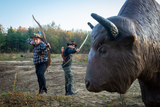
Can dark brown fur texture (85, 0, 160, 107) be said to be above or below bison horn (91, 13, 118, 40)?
below

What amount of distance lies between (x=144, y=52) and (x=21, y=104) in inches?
98.3

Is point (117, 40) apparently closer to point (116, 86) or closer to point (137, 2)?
point (116, 86)

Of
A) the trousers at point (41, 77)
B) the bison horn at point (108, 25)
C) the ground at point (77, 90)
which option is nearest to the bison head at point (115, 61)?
the bison horn at point (108, 25)

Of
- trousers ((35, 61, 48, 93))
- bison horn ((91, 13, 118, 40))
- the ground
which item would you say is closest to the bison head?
bison horn ((91, 13, 118, 40))

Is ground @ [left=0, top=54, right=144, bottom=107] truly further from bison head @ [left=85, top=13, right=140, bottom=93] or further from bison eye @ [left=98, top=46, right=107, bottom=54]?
bison eye @ [left=98, top=46, right=107, bottom=54]

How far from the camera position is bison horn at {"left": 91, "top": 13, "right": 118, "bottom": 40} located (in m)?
1.00

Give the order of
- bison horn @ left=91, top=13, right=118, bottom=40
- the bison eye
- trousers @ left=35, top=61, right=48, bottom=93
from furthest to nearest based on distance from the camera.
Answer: trousers @ left=35, top=61, right=48, bottom=93 < the bison eye < bison horn @ left=91, top=13, right=118, bottom=40

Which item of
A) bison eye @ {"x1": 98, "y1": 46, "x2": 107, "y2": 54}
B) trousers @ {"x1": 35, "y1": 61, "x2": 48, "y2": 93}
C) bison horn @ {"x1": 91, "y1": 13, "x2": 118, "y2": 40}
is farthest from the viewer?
trousers @ {"x1": 35, "y1": 61, "x2": 48, "y2": 93}

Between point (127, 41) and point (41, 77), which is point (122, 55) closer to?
point (127, 41)

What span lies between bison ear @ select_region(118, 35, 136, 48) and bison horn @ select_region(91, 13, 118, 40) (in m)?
0.08

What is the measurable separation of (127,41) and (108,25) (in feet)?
0.80

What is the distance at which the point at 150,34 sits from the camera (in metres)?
1.27

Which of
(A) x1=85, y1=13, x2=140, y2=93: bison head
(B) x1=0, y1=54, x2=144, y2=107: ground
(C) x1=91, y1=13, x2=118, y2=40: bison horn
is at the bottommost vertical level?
(B) x1=0, y1=54, x2=144, y2=107: ground

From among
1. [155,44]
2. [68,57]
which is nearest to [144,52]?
[155,44]
